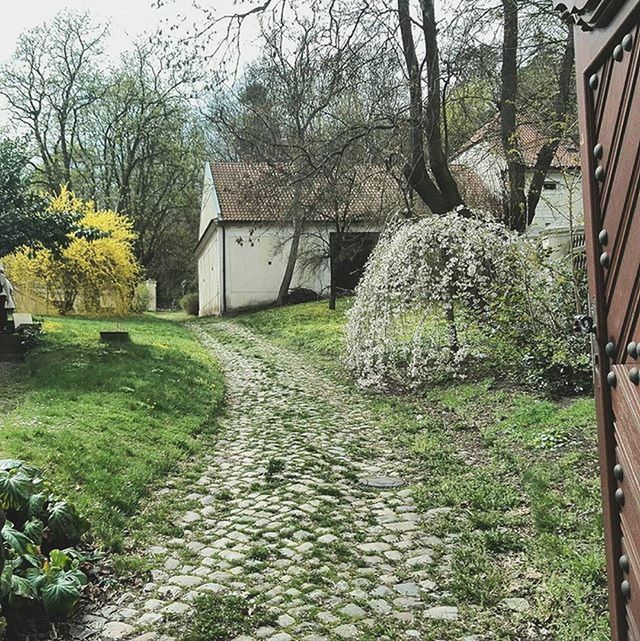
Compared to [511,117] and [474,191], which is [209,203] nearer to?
[474,191]

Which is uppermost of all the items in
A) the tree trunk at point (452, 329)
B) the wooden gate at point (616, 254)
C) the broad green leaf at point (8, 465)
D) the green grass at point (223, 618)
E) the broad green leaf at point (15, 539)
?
the wooden gate at point (616, 254)

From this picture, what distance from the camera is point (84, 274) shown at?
851 inches

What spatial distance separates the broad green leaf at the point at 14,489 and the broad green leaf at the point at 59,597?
63 centimetres

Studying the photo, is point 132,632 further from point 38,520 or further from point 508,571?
point 508,571

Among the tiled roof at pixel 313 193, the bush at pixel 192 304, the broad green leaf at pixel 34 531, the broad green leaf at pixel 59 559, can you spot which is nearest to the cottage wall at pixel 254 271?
the tiled roof at pixel 313 193

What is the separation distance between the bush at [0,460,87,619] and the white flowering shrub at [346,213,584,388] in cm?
569

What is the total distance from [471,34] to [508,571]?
349 inches

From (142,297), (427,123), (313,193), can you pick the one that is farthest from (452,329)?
(142,297)

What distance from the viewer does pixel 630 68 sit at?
6.14 feet

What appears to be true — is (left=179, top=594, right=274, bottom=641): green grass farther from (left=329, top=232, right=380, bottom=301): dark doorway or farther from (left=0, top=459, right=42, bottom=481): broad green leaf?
(left=329, top=232, right=380, bottom=301): dark doorway

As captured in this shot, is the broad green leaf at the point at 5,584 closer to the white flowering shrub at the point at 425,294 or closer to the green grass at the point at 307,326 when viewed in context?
the white flowering shrub at the point at 425,294

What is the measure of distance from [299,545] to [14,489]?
192cm

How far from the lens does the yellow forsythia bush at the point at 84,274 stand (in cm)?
2119

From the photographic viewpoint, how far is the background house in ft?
29.3
